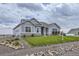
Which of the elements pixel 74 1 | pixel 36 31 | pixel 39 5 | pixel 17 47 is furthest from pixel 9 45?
pixel 74 1

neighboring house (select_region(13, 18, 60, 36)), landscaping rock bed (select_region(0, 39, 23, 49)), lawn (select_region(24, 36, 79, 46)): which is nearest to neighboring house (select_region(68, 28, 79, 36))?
lawn (select_region(24, 36, 79, 46))

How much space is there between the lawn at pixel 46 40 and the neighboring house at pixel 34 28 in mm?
84

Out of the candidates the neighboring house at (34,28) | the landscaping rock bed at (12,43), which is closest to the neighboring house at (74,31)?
the neighboring house at (34,28)

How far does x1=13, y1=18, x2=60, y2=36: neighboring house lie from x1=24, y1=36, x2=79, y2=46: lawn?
84 mm

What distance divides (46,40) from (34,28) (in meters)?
0.28

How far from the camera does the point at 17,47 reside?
4730 mm

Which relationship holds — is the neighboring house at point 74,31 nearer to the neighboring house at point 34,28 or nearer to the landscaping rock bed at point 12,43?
the neighboring house at point 34,28

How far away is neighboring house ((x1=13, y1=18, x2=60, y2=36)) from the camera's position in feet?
15.5

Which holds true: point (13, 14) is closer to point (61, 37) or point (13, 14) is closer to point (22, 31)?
point (22, 31)

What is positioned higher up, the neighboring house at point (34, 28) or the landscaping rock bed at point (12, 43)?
the neighboring house at point (34, 28)

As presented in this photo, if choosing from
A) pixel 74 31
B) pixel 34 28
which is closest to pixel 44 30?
pixel 34 28

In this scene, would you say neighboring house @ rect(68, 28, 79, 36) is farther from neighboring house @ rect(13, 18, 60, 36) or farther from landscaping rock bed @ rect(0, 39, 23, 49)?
landscaping rock bed @ rect(0, 39, 23, 49)

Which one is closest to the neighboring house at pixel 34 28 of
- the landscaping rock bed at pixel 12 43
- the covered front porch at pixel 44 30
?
the covered front porch at pixel 44 30

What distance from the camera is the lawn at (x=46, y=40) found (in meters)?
4.75
